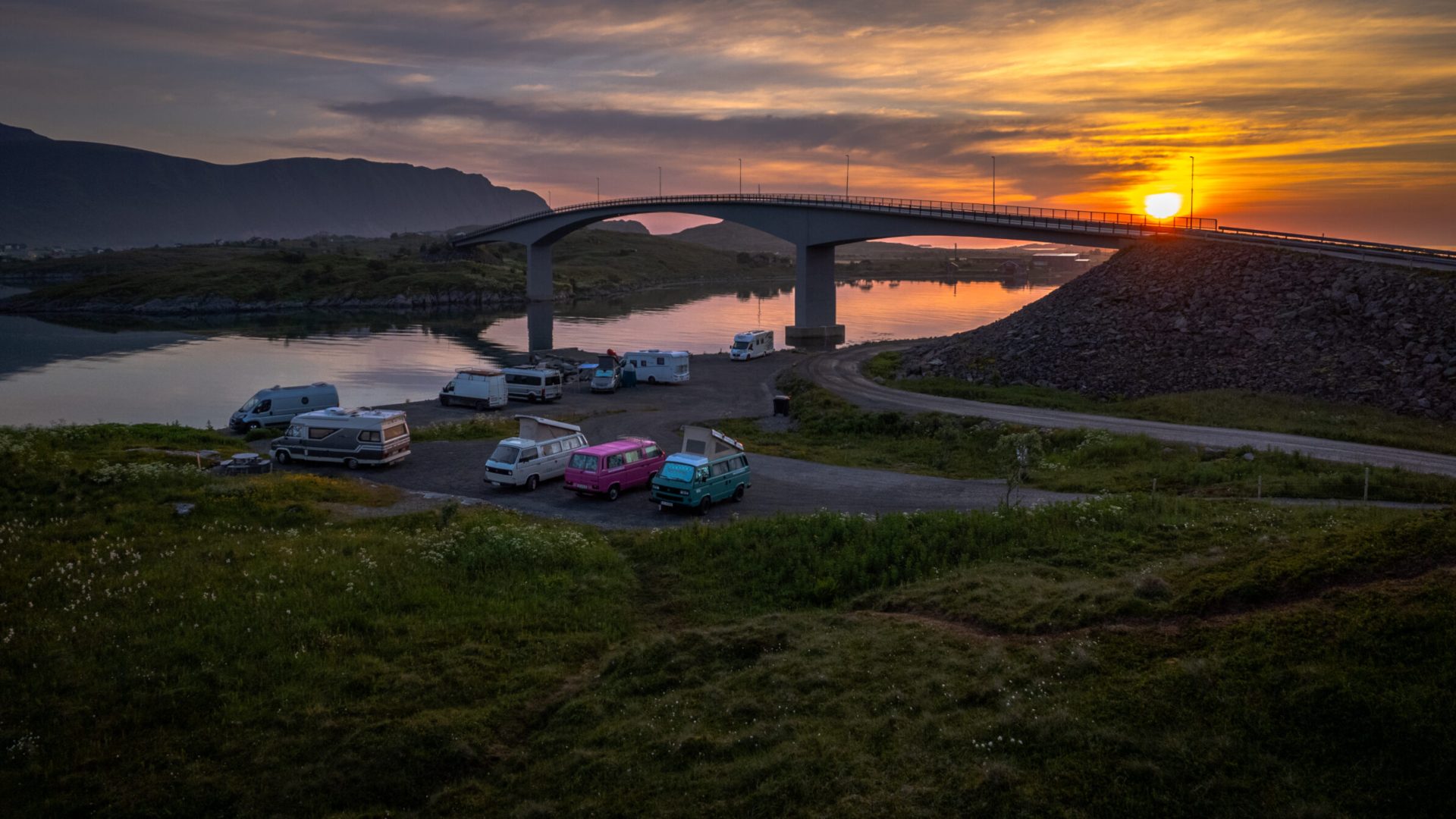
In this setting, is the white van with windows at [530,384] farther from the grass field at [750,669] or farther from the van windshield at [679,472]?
the grass field at [750,669]

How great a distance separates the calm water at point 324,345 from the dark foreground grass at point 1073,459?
2781 cm

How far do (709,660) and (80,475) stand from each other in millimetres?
18908

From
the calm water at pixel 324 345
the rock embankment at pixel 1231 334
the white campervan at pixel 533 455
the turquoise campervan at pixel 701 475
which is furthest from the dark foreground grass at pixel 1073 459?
the calm water at pixel 324 345

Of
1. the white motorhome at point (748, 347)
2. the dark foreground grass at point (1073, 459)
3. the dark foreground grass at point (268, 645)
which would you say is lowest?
the dark foreground grass at point (268, 645)

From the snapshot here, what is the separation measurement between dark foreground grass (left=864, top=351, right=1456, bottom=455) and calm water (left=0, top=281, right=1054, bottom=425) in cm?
3357

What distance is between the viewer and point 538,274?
13462cm

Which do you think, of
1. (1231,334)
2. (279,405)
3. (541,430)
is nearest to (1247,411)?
(1231,334)

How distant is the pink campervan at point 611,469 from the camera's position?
84.9ft

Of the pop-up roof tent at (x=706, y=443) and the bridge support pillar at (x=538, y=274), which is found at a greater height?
the bridge support pillar at (x=538, y=274)

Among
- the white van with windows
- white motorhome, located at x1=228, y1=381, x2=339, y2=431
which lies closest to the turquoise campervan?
white motorhome, located at x1=228, y1=381, x2=339, y2=431

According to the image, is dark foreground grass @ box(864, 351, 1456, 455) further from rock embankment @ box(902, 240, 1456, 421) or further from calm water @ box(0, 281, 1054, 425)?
calm water @ box(0, 281, 1054, 425)

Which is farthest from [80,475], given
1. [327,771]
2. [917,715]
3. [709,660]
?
[917,715]

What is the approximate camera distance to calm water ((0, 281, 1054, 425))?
54094mm

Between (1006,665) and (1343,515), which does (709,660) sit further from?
(1343,515)
